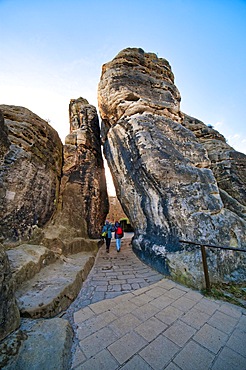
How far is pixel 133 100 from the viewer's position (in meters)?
6.27

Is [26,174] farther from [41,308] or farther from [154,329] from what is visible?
[154,329]

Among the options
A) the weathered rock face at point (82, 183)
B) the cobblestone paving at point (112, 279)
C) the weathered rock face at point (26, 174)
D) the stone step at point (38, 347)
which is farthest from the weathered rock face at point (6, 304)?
the weathered rock face at point (82, 183)

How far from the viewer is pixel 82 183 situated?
7.11 metres

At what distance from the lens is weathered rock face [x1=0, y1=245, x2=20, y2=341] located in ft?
5.08

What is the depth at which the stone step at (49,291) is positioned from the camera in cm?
207

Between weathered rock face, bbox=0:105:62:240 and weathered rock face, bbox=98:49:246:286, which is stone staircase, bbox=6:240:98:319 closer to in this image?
weathered rock face, bbox=0:105:62:240

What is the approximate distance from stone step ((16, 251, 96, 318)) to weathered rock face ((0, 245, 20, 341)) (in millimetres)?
344

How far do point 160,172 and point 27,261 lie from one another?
400cm

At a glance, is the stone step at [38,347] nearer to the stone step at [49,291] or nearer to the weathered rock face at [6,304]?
the weathered rock face at [6,304]

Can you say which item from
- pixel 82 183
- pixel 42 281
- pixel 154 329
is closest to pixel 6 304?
pixel 42 281

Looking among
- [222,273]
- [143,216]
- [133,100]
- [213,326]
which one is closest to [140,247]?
[143,216]

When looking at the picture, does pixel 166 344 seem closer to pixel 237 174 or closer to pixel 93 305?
pixel 93 305

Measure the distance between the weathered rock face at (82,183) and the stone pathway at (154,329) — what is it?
127 inches

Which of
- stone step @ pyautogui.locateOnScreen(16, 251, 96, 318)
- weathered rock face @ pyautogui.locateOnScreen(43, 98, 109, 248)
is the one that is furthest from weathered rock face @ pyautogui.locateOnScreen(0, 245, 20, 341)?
weathered rock face @ pyautogui.locateOnScreen(43, 98, 109, 248)
